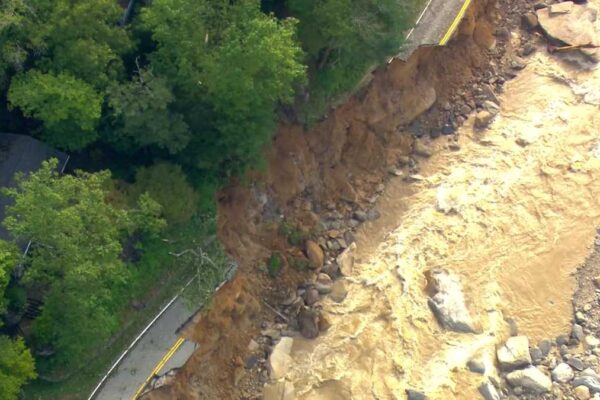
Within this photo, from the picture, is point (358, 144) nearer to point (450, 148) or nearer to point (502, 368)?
point (450, 148)

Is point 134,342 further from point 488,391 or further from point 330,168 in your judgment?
point 488,391

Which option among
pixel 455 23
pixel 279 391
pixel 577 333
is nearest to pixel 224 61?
pixel 279 391

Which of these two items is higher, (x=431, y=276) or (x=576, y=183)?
(x=576, y=183)

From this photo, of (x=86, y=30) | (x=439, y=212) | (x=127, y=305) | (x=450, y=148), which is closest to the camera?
(x=86, y=30)

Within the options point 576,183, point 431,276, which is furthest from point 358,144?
point 576,183

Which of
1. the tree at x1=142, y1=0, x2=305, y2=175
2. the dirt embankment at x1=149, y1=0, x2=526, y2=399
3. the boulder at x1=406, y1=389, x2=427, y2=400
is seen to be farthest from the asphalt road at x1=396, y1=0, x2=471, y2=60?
the boulder at x1=406, y1=389, x2=427, y2=400

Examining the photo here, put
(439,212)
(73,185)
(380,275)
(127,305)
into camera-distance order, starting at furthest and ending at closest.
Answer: (439,212) < (380,275) < (127,305) < (73,185)

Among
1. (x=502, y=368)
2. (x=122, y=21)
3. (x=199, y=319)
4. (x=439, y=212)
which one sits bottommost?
(x=502, y=368)

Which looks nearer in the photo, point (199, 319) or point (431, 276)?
point (199, 319)
